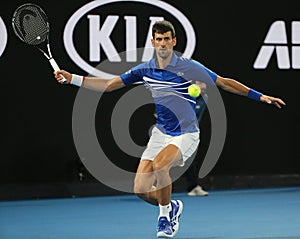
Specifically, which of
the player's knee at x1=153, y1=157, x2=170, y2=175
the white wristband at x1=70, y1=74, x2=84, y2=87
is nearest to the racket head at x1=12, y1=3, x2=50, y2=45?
the white wristband at x1=70, y1=74, x2=84, y2=87

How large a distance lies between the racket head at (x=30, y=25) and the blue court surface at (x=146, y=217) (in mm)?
1758

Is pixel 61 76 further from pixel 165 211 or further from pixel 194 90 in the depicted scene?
pixel 165 211

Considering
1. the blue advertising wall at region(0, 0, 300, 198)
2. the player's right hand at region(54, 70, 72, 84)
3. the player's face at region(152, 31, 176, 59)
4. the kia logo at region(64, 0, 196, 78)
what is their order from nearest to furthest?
the player's right hand at region(54, 70, 72, 84)
the player's face at region(152, 31, 176, 59)
the blue advertising wall at region(0, 0, 300, 198)
the kia logo at region(64, 0, 196, 78)

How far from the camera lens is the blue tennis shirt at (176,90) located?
6695 mm

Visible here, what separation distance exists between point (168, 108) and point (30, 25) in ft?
4.72

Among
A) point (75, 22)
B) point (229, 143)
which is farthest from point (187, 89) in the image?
point (229, 143)

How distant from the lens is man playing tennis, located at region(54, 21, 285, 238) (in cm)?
655

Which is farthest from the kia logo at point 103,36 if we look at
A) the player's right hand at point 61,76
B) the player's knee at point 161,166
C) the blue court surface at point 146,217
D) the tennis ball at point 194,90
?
the player's knee at point 161,166

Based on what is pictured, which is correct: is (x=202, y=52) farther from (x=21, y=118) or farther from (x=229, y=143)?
(x=21, y=118)

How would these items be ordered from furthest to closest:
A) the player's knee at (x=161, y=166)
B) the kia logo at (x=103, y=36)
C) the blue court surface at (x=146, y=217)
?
the kia logo at (x=103, y=36), the blue court surface at (x=146, y=217), the player's knee at (x=161, y=166)

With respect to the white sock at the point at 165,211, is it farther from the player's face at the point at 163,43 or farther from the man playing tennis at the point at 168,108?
the player's face at the point at 163,43

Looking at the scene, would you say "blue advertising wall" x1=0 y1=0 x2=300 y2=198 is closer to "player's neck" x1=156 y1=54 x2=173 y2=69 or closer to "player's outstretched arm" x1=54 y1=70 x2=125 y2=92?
"player's outstretched arm" x1=54 y1=70 x2=125 y2=92

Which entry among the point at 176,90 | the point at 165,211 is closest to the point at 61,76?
the point at 176,90

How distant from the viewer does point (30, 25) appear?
681 cm
